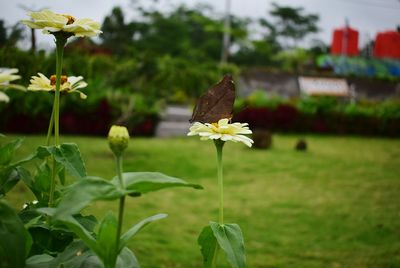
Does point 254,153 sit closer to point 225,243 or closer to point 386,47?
point 225,243

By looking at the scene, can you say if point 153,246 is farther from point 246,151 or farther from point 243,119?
point 243,119

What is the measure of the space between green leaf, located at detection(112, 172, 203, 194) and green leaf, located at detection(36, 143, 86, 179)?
0.15 m

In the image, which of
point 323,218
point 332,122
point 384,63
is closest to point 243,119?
point 332,122

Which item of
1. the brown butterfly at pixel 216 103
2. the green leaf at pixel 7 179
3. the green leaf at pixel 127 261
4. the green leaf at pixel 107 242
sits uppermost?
the brown butterfly at pixel 216 103

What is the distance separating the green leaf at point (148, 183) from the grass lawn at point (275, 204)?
1.73 m

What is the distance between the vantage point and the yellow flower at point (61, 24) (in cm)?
76

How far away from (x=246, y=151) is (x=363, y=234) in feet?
12.3

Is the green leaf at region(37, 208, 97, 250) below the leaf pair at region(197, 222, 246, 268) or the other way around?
the other way around

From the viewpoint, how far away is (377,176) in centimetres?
499

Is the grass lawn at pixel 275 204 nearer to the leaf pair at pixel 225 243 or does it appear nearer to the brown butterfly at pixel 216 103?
the leaf pair at pixel 225 243

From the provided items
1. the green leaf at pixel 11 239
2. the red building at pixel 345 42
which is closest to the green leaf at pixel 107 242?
the green leaf at pixel 11 239

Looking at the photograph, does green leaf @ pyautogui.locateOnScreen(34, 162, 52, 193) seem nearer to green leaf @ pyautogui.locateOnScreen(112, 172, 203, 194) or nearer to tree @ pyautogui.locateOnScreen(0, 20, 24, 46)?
green leaf @ pyautogui.locateOnScreen(112, 172, 203, 194)

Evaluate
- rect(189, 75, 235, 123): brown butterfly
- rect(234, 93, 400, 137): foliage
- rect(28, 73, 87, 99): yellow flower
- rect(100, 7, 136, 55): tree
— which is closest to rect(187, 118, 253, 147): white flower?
rect(189, 75, 235, 123): brown butterfly

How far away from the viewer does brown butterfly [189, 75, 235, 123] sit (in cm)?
82
